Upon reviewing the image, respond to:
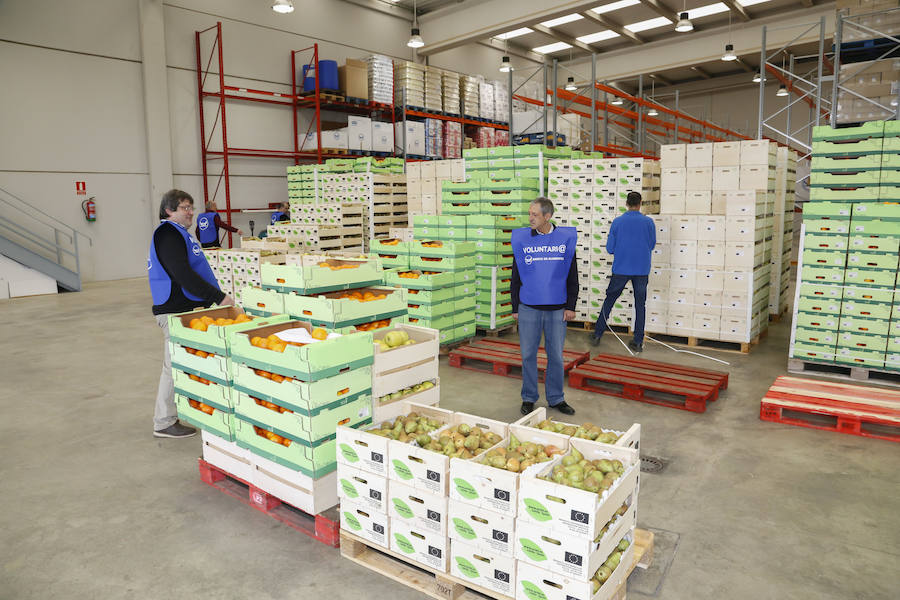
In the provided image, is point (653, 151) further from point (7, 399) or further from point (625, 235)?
point (7, 399)

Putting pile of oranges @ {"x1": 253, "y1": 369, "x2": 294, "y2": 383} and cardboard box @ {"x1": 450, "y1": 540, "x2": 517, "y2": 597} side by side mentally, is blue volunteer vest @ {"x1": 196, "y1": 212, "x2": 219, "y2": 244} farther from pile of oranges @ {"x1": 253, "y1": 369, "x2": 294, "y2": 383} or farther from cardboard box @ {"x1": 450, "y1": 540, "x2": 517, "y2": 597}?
cardboard box @ {"x1": 450, "y1": 540, "x2": 517, "y2": 597}

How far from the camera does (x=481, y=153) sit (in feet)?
31.8

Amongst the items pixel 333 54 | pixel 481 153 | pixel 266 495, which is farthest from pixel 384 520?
Answer: pixel 333 54

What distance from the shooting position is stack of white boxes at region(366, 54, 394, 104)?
661 inches

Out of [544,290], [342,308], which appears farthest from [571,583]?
[544,290]

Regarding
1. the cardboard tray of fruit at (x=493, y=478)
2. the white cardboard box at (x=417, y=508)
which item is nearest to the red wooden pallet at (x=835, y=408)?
the cardboard tray of fruit at (x=493, y=478)

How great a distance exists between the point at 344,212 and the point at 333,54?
7.01 m

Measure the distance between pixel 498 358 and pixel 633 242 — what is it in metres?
2.31

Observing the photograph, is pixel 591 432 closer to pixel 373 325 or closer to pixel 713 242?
pixel 373 325

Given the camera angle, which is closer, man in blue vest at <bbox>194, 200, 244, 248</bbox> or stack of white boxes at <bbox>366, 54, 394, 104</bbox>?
man in blue vest at <bbox>194, 200, 244, 248</bbox>

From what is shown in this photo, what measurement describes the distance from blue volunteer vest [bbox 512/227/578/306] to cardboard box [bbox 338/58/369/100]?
41.2 ft

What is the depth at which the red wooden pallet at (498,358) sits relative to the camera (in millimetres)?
6793

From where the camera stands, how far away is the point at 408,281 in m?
7.55

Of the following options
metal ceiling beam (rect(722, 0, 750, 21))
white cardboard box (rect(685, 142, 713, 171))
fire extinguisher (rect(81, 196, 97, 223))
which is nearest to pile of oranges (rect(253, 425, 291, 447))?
white cardboard box (rect(685, 142, 713, 171))
